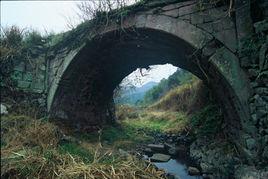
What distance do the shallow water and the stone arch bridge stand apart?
147 centimetres

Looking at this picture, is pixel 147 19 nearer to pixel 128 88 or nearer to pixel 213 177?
pixel 213 177

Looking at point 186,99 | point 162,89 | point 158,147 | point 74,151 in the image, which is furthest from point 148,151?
point 162,89

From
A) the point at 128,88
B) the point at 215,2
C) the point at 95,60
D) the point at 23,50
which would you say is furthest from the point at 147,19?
the point at 128,88

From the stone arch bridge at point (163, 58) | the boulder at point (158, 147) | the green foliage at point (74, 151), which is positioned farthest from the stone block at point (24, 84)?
the boulder at point (158, 147)

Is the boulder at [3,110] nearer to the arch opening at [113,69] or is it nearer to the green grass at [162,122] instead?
the arch opening at [113,69]

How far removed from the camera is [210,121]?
22.1 ft

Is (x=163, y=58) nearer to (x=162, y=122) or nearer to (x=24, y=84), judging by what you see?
(x=24, y=84)

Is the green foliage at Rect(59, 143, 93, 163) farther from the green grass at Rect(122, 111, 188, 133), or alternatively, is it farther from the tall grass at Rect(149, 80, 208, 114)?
the green grass at Rect(122, 111, 188, 133)

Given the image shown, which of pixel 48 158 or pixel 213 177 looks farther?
pixel 213 177

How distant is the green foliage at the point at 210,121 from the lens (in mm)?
6491

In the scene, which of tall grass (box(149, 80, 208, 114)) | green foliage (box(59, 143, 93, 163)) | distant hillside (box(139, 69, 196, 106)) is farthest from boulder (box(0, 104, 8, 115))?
distant hillside (box(139, 69, 196, 106))

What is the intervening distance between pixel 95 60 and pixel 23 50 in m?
2.26

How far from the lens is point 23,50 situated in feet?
27.2

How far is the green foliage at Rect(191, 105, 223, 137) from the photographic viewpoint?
6491mm
